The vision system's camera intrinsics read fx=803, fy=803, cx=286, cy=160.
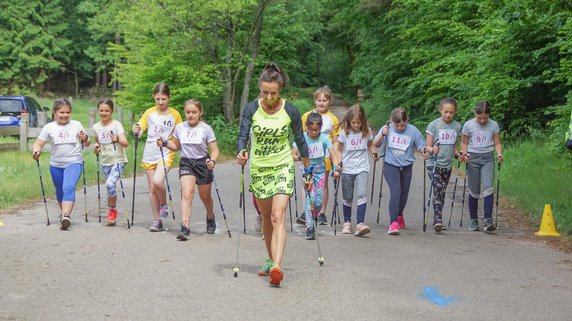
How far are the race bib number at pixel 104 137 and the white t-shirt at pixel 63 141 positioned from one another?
1.08ft

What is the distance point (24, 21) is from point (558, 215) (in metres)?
56.4

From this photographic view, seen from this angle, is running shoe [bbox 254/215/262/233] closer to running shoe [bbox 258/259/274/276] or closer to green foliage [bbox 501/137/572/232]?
running shoe [bbox 258/259/274/276]

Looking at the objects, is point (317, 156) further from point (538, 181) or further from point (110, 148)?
point (538, 181)

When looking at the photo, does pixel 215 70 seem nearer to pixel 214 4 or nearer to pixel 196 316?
pixel 214 4

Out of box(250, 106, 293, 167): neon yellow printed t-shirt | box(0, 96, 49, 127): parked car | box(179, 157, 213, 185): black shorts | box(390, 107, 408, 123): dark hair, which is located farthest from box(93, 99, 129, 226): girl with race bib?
box(0, 96, 49, 127): parked car

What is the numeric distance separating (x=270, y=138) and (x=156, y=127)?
3330 mm

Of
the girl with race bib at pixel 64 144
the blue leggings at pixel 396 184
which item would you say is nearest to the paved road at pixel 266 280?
the blue leggings at pixel 396 184

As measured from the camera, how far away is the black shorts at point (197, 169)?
973 centimetres

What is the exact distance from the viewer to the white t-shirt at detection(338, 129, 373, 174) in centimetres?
1032

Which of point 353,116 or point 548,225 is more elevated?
point 353,116

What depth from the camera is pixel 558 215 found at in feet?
37.2

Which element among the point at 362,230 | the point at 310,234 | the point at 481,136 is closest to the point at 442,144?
the point at 481,136

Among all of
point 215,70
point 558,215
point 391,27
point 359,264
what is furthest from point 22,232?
point 391,27

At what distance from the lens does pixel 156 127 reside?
10.3 meters
